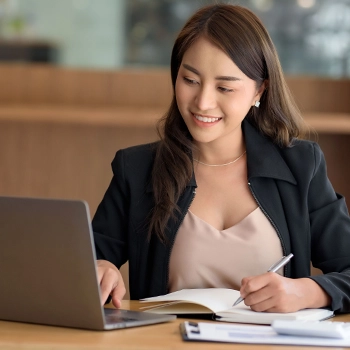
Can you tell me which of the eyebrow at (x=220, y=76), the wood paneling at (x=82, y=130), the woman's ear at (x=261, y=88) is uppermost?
the eyebrow at (x=220, y=76)

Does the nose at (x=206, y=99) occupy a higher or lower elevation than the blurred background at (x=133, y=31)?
higher

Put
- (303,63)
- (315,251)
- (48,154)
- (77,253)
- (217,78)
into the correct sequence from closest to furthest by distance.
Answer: (77,253) → (217,78) → (315,251) → (48,154) → (303,63)

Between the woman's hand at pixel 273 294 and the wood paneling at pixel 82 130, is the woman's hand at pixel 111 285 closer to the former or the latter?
the woman's hand at pixel 273 294

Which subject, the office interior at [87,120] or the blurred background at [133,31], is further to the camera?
the blurred background at [133,31]

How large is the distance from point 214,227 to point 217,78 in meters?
0.34

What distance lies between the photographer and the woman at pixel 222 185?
175cm

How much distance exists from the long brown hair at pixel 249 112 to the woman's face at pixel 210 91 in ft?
0.08

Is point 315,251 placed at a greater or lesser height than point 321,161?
lesser

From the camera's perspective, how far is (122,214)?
189 centimetres

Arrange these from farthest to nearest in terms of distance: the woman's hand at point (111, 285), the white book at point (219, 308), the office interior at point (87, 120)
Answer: the office interior at point (87, 120) < the woman's hand at point (111, 285) < the white book at point (219, 308)

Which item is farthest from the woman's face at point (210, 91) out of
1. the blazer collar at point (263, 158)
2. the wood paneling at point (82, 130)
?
the wood paneling at point (82, 130)

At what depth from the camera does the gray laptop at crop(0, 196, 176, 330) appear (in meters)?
1.25

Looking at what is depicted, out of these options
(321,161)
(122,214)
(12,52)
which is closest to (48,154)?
(122,214)

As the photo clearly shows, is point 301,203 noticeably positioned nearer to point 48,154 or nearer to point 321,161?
point 321,161
